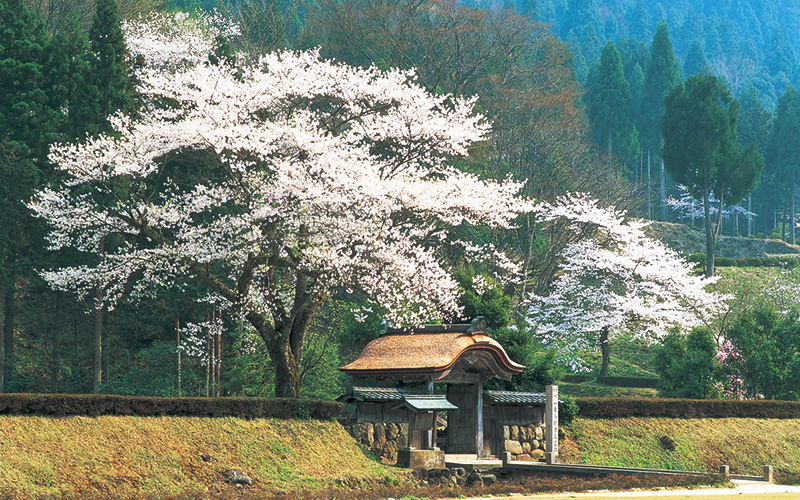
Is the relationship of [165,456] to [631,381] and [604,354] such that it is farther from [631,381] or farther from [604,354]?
[631,381]

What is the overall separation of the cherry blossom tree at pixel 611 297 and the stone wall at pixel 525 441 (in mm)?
13400

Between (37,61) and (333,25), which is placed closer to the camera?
(37,61)

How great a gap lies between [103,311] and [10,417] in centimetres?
1751

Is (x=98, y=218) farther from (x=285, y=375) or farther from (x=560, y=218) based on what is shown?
(x=560, y=218)

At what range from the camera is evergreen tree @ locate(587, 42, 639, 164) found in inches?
2800

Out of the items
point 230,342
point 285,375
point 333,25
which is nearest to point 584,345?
point 230,342

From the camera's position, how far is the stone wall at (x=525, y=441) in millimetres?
23766

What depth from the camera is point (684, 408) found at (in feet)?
86.9

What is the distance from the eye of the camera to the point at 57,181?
100ft

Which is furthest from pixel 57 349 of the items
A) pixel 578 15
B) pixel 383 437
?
pixel 578 15

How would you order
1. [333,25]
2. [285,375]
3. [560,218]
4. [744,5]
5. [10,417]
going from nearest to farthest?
1. [10,417]
2. [285,375]
3. [560,218]
4. [333,25]
5. [744,5]

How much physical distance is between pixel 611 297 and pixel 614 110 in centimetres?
3782

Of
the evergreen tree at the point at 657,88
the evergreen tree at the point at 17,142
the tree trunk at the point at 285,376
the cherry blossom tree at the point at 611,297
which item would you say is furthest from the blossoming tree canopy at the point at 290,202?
the evergreen tree at the point at 657,88

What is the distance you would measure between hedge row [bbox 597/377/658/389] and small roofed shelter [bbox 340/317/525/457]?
17.8m
